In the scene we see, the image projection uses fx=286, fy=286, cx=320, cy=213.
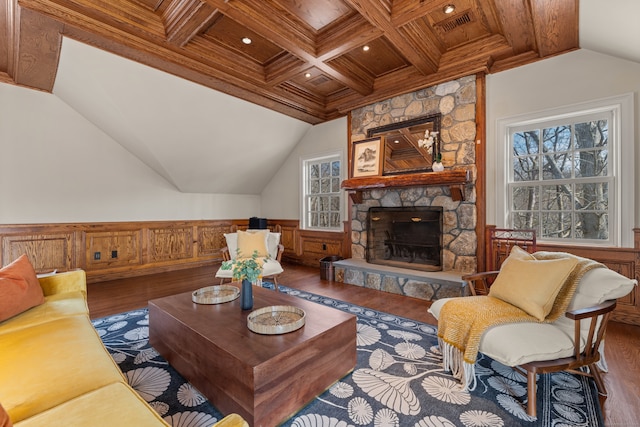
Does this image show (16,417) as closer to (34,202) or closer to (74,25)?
(74,25)

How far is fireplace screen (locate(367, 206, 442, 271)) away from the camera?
12.8 ft

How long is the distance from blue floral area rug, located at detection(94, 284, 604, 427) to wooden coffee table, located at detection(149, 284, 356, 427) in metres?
0.08

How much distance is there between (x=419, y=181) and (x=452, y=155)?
1.88ft

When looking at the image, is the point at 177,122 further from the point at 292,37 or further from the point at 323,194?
the point at 323,194

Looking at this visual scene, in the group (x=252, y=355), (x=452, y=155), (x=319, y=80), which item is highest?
(x=319, y=80)

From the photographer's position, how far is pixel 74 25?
2613 millimetres

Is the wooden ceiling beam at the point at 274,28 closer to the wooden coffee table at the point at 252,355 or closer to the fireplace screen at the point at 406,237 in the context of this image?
the fireplace screen at the point at 406,237

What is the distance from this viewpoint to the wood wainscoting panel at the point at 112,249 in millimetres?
4438

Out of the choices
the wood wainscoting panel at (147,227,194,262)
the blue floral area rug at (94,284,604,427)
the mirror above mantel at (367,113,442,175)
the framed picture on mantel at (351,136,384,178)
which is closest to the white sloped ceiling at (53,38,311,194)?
the wood wainscoting panel at (147,227,194,262)

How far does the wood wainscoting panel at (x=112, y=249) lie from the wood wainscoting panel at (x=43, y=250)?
222mm

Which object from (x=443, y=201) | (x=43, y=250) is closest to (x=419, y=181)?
(x=443, y=201)

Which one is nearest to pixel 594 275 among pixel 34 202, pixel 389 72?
pixel 389 72

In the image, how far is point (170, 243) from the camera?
5.30 meters

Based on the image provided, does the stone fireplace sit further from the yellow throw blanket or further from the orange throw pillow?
the orange throw pillow
